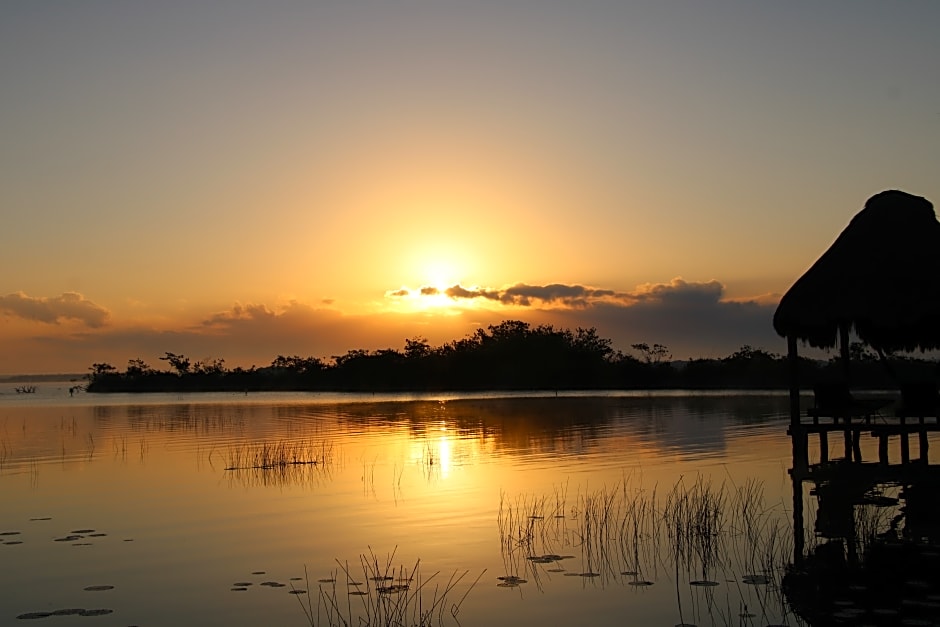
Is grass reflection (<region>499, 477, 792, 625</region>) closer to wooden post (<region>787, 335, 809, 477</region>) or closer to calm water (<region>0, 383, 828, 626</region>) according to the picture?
calm water (<region>0, 383, 828, 626</region>)

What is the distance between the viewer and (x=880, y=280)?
16156 mm

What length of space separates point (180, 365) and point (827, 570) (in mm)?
116744

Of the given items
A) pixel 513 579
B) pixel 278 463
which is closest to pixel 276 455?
pixel 278 463

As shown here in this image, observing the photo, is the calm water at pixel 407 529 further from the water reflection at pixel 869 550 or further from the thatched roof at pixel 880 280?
the thatched roof at pixel 880 280

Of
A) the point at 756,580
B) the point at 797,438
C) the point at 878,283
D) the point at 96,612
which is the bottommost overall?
the point at 96,612

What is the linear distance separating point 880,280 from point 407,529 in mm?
8710

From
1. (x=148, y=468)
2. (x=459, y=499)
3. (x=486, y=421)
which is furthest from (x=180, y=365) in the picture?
(x=459, y=499)

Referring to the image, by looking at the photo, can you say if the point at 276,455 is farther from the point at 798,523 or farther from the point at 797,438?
the point at 798,523

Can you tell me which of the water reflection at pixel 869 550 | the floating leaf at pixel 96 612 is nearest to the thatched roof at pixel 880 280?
the water reflection at pixel 869 550

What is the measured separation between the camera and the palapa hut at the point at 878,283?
15.8 meters

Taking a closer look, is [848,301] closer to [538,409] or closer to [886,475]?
[886,475]

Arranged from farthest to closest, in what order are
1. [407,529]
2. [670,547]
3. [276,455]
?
[276,455] < [407,529] < [670,547]

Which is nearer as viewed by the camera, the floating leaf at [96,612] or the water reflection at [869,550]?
the water reflection at [869,550]

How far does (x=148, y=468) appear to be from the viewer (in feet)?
80.1
